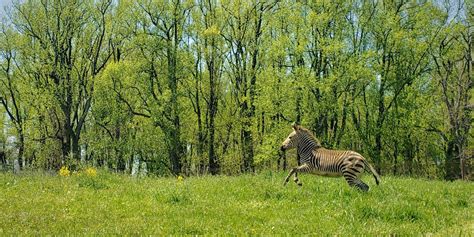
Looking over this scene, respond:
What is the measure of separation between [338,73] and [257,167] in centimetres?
1193

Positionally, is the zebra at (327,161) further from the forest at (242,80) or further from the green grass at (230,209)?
the forest at (242,80)

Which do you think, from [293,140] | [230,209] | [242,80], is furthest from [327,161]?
[242,80]

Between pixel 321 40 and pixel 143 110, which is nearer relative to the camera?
pixel 321 40

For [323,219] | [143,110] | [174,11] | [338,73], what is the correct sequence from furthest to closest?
[143,110]
[174,11]
[338,73]
[323,219]

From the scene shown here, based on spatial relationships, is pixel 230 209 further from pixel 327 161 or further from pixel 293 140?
pixel 293 140

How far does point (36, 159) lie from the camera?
52.8 metres

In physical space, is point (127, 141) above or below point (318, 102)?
below

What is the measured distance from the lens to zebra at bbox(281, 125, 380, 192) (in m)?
13.6

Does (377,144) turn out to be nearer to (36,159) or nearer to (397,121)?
(397,121)

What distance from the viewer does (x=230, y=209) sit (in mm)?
11633

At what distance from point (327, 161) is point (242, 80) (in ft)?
107

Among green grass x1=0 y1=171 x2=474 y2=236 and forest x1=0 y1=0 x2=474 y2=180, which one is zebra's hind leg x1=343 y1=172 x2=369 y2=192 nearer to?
green grass x1=0 y1=171 x2=474 y2=236

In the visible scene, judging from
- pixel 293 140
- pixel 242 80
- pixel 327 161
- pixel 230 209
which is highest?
pixel 242 80

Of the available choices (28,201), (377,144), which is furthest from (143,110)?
(28,201)
